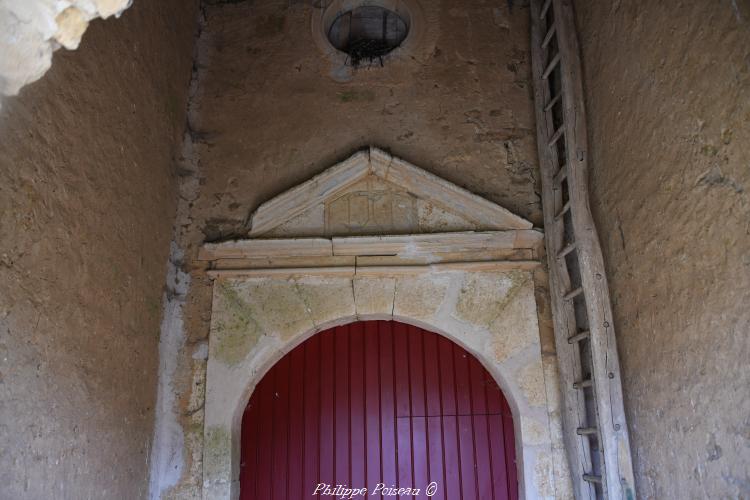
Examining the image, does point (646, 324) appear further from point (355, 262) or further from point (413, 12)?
point (413, 12)

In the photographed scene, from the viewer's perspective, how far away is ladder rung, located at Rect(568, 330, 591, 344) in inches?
126

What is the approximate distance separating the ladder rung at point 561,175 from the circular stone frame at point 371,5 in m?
1.23

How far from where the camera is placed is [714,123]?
7.39 feet

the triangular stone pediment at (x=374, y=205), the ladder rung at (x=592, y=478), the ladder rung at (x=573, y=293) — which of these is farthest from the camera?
the triangular stone pediment at (x=374, y=205)

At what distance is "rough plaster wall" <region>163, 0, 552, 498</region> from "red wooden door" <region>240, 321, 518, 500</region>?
25.3 inches

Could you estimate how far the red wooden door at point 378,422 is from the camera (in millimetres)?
3609

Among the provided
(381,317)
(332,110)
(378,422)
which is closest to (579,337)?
(381,317)

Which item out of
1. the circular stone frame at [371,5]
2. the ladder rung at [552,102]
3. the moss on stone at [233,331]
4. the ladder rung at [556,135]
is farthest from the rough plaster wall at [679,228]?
the moss on stone at [233,331]

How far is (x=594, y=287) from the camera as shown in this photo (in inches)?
122

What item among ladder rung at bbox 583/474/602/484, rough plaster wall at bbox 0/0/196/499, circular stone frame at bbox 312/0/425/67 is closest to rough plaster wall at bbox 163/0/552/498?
circular stone frame at bbox 312/0/425/67

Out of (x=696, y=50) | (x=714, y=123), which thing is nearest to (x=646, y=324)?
(x=714, y=123)

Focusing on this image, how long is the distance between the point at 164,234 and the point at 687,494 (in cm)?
270

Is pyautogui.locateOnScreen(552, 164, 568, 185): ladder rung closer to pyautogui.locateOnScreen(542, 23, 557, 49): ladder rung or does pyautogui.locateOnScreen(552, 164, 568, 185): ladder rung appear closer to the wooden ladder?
the wooden ladder

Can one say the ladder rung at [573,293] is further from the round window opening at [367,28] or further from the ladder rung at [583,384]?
the round window opening at [367,28]
